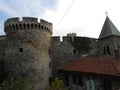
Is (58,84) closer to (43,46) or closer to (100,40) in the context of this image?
(43,46)

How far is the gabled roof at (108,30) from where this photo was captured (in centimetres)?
2314

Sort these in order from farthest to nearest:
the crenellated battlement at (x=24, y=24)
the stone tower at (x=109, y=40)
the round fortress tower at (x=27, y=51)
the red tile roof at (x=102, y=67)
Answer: the stone tower at (x=109, y=40)
the crenellated battlement at (x=24, y=24)
the round fortress tower at (x=27, y=51)
the red tile roof at (x=102, y=67)

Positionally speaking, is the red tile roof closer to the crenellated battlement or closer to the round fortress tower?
the round fortress tower

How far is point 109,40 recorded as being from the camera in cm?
2319

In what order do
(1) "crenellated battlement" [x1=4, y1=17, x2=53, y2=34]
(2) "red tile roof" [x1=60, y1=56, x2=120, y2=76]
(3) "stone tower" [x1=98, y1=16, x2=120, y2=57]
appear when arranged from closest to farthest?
(2) "red tile roof" [x1=60, y1=56, x2=120, y2=76] → (1) "crenellated battlement" [x1=4, y1=17, x2=53, y2=34] → (3) "stone tower" [x1=98, y1=16, x2=120, y2=57]

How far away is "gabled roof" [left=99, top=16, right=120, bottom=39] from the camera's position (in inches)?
911

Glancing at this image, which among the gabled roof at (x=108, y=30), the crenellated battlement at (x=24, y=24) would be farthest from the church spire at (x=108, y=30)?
the crenellated battlement at (x=24, y=24)

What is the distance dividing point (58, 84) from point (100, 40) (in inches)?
419

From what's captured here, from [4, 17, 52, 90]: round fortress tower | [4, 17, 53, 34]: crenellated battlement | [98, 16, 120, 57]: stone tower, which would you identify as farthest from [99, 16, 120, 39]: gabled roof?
[4, 17, 52, 90]: round fortress tower

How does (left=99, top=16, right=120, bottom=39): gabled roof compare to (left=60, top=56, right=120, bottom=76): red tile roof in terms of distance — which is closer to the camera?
(left=60, top=56, right=120, bottom=76): red tile roof

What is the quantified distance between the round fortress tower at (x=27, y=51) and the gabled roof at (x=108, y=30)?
29.3 ft

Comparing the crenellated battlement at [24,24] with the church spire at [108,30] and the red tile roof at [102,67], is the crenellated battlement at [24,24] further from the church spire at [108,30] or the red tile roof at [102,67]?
the church spire at [108,30]

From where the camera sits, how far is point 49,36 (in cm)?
2031

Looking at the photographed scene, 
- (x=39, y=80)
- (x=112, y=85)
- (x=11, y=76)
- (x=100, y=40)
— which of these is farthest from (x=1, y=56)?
(x=112, y=85)
